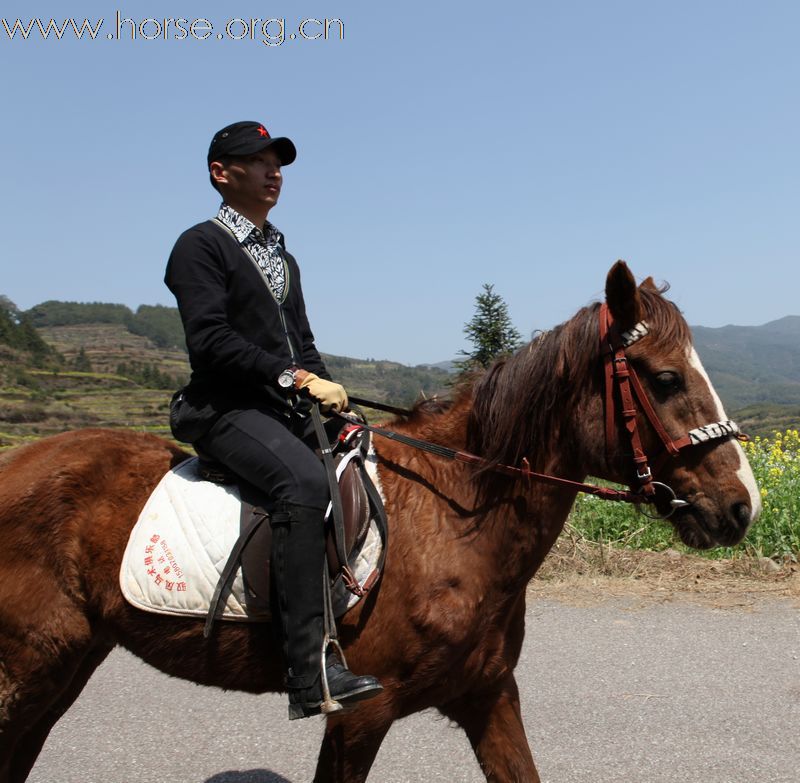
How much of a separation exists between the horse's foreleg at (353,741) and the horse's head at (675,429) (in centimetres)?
126

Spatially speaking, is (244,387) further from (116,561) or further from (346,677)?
(346,677)

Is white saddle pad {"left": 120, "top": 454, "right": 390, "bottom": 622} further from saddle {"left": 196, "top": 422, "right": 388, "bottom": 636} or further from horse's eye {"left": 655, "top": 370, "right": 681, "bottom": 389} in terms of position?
horse's eye {"left": 655, "top": 370, "right": 681, "bottom": 389}

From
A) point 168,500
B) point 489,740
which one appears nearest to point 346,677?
point 489,740

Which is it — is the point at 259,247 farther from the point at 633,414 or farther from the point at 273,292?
the point at 633,414

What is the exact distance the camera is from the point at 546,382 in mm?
3033

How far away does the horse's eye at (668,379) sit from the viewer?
9.34 ft

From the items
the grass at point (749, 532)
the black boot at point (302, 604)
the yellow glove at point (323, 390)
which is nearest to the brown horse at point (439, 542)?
the black boot at point (302, 604)

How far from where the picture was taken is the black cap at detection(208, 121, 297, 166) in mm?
3227

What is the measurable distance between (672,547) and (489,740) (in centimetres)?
562

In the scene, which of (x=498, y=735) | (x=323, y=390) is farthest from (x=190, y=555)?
(x=498, y=735)

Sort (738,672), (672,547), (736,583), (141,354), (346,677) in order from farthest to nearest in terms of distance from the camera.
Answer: (141,354)
(672,547)
(736,583)
(738,672)
(346,677)

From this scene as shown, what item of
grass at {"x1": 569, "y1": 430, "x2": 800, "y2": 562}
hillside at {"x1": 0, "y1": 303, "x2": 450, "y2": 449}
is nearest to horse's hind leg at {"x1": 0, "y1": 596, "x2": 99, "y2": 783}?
hillside at {"x1": 0, "y1": 303, "x2": 450, "y2": 449}

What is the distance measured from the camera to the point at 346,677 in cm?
276

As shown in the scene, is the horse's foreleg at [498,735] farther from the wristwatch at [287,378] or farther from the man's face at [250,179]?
the man's face at [250,179]
